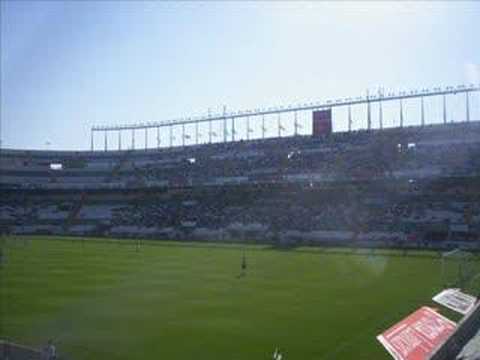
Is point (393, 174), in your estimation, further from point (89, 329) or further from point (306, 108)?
point (89, 329)

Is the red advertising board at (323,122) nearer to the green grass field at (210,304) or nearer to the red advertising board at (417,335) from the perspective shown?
the green grass field at (210,304)

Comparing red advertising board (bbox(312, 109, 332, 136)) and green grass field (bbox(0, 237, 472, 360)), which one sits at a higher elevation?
red advertising board (bbox(312, 109, 332, 136))

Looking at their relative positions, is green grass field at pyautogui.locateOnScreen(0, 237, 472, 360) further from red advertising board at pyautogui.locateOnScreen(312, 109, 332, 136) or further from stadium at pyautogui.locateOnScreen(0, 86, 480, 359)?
red advertising board at pyautogui.locateOnScreen(312, 109, 332, 136)

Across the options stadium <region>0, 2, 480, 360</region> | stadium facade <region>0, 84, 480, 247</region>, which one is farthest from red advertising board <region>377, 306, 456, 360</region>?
stadium facade <region>0, 84, 480, 247</region>

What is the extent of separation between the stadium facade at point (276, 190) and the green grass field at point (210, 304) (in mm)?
20964

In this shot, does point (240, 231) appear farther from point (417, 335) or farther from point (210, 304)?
point (417, 335)

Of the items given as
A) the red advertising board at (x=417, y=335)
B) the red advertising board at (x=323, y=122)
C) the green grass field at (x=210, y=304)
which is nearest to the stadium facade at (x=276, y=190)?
the red advertising board at (x=323, y=122)

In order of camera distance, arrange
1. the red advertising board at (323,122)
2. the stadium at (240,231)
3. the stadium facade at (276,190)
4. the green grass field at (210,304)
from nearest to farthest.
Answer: the green grass field at (210,304) → the stadium at (240,231) → the stadium facade at (276,190) → the red advertising board at (323,122)

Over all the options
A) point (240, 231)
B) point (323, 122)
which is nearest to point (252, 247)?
point (240, 231)

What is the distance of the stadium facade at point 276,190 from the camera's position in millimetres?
68188

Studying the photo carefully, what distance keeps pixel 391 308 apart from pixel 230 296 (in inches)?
329

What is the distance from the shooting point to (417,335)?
68.2 feet

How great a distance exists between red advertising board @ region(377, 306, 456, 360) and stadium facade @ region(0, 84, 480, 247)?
3784cm

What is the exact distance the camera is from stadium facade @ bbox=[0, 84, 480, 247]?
68188 millimetres
